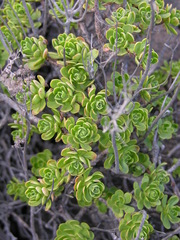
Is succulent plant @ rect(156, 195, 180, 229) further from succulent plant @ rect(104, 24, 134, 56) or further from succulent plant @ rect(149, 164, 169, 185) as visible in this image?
succulent plant @ rect(104, 24, 134, 56)

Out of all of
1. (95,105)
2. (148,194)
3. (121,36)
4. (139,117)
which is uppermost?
(121,36)

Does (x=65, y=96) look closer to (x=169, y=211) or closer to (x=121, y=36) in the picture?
(x=121, y=36)

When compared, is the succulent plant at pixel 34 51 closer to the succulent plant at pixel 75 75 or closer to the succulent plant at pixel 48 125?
the succulent plant at pixel 75 75

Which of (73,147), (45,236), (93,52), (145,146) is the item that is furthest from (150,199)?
(45,236)

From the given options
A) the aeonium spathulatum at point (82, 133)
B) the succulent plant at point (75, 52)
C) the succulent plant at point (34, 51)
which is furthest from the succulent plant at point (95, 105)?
the succulent plant at point (34, 51)

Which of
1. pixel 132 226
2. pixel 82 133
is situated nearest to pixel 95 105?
pixel 82 133

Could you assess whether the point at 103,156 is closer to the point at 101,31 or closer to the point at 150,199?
the point at 150,199

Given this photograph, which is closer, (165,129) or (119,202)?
(119,202)
